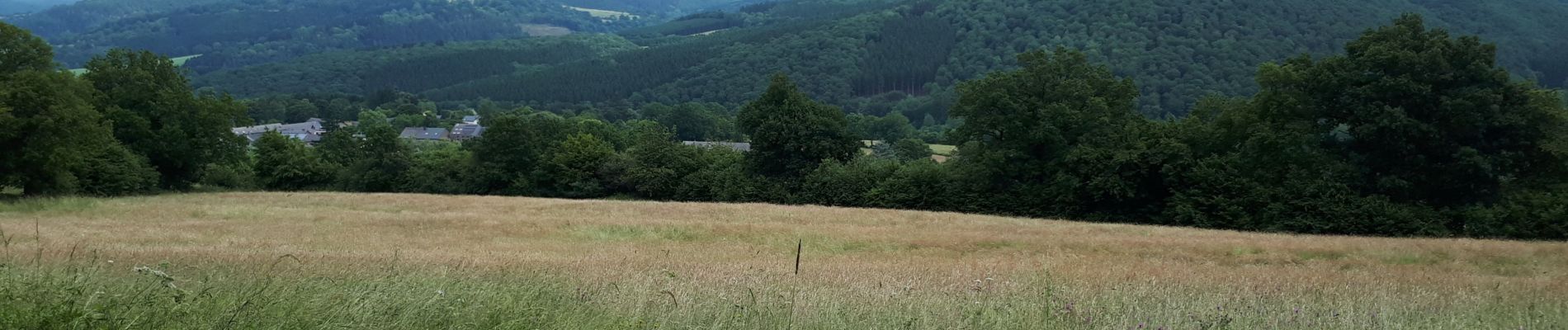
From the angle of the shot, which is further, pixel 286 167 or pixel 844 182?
pixel 286 167

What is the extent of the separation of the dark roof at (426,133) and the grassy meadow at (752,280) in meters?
133

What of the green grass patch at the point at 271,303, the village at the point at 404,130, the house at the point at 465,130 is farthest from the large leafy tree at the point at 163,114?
the house at the point at 465,130

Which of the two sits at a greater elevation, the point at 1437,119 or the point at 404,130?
the point at 1437,119

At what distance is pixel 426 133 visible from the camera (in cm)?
15400

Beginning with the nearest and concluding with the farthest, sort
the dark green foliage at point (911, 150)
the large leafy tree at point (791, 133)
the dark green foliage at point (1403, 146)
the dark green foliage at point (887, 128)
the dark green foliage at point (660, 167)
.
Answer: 1. the dark green foliage at point (1403, 146)
2. the large leafy tree at point (791, 133)
3. the dark green foliage at point (660, 167)
4. the dark green foliage at point (911, 150)
5. the dark green foliage at point (887, 128)

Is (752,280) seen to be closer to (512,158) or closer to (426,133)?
(512,158)

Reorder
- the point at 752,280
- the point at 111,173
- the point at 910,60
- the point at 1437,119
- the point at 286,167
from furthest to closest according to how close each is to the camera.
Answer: the point at 910,60 < the point at 286,167 < the point at 111,173 < the point at 1437,119 < the point at 752,280

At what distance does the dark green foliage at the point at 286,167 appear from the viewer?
206ft

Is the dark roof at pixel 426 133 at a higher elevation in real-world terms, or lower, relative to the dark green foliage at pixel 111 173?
lower

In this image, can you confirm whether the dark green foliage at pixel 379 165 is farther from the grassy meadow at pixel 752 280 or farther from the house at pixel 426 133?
the house at pixel 426 133

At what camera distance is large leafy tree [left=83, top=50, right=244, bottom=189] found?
46.0 m

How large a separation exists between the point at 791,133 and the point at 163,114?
3035cm

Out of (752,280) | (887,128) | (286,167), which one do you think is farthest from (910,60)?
(752,280)

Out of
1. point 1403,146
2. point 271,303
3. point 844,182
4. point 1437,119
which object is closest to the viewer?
point 271,303
